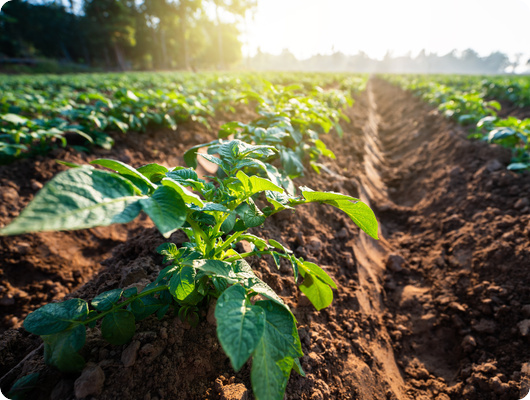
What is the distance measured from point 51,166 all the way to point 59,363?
8.69ft

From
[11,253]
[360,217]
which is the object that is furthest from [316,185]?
[11,253]

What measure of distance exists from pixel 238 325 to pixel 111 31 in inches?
1339

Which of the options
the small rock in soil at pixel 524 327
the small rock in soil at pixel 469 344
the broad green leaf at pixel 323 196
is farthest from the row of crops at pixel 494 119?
the broad green leaf at pixel 323 196

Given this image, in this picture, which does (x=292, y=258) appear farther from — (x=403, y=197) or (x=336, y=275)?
(x=403, y=197)

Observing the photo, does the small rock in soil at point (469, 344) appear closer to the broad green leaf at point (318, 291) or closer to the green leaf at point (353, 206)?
the broad green leaf at point (318, 291)

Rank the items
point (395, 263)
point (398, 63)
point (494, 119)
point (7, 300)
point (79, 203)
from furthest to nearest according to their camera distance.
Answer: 1. point (398, 63)
2. point (494, 119)
3. point (395, 263)
4. point (7, 300)
5. point (79, 203)

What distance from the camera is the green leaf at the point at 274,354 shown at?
0.72m

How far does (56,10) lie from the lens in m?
33.7

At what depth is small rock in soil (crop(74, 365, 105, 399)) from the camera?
859 mm

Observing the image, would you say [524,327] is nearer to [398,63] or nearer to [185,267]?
[185,267]

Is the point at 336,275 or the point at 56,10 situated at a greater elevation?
the point at 56,10

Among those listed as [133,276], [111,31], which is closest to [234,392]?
[133,276]

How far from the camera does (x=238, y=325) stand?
72cm

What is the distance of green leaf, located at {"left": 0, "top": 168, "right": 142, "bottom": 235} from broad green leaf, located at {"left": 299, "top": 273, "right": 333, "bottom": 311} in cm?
80
